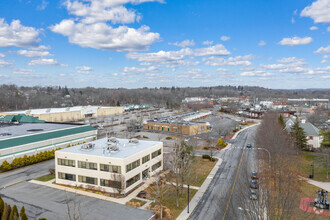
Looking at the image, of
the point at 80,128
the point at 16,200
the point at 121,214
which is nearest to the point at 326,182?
the point at 121,214

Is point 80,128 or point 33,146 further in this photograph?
point 80,128

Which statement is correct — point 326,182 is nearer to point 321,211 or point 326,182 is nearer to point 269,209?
point 321,211

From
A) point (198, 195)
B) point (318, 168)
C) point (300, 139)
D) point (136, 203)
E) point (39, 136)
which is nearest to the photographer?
point (136, 203)

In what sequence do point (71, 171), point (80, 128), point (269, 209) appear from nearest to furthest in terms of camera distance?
1. point (269, 209)
2. point (71, 171)
3. point (80, 128)

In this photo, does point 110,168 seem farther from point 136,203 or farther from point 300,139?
point 300,139

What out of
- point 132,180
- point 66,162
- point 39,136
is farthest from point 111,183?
point 39,136

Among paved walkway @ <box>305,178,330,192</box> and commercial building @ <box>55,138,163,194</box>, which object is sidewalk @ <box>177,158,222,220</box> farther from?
paved walkway @ <box>305,178,330,192</box>

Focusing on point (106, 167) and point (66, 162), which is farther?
point (66, 162)
